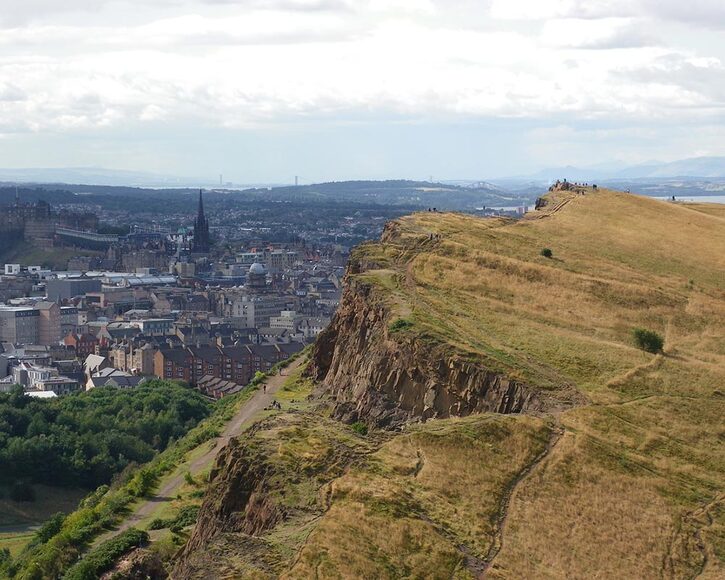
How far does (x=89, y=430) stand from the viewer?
98.6 m

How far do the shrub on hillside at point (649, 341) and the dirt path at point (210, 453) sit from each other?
13.0m

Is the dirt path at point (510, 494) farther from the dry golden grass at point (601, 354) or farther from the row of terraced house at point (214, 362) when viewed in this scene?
the row of terraced house at point (214, 362)

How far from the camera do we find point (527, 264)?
193 feet

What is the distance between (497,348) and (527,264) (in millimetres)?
13011

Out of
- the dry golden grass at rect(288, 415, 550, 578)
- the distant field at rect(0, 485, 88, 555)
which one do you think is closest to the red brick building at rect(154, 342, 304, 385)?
the distant field at rect(0, 485, 88, 555)

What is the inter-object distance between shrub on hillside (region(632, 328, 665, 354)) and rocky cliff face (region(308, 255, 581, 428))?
7.08 m

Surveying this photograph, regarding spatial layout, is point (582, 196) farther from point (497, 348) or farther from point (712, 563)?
point (712, 563)

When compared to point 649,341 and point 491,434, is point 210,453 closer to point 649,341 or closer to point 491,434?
point 649,341

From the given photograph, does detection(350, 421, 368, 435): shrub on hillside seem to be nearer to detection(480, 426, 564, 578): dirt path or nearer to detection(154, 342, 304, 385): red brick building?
detection(480, 426, 564, 578): dirt path

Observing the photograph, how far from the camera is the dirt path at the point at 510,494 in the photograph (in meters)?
32.1

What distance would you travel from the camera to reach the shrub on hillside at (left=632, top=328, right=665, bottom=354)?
1924 inches

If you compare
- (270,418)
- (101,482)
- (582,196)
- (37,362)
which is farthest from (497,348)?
(37,362)

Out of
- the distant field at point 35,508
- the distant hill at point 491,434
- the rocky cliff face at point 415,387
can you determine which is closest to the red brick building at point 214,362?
the distant field at point 35,508

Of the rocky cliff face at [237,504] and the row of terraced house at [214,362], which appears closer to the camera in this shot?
the rocky cliff face at [237,504]
